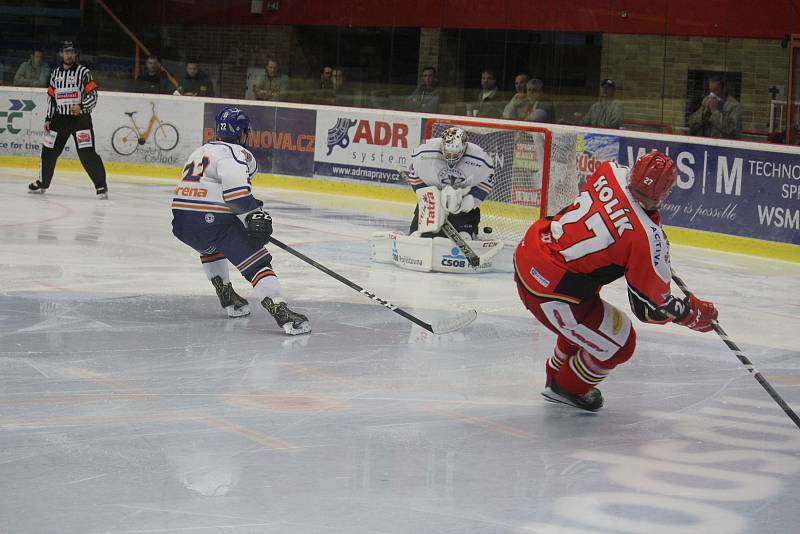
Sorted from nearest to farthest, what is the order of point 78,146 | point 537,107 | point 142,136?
point 78,146
point 537,107
point 142,136

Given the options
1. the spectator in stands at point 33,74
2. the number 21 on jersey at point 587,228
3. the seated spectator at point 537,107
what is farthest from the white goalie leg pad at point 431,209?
the spectator in stands at point 33,74

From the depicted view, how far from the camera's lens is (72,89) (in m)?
11.2

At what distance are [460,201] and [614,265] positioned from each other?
3.91 metres

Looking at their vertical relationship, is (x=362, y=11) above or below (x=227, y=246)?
above

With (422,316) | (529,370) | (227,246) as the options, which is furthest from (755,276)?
(227,246)

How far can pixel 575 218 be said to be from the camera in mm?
4375

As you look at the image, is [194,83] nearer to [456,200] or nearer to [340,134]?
[340,134]

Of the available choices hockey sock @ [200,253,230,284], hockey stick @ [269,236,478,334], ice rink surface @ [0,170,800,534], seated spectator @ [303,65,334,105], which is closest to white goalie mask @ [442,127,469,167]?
ice rink surface @ [0,170,800,534]

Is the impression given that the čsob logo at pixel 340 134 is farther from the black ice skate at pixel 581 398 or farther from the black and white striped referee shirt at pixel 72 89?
the black ice skate at pixel 581 398

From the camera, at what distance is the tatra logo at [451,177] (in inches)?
324

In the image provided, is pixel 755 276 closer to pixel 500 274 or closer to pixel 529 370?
pixel 500 274

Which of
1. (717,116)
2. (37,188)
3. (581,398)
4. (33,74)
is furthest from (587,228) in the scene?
(33,74)

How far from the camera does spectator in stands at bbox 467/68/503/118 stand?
42.1ft

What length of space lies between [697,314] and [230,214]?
254 centimetres
